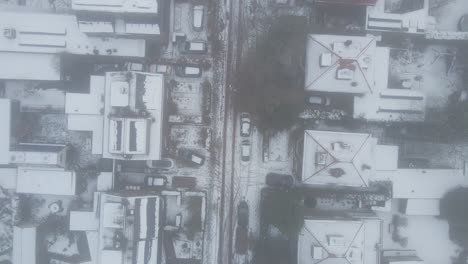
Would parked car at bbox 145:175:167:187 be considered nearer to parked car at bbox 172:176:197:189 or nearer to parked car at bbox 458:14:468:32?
parked car at bbox 172:176:197:189

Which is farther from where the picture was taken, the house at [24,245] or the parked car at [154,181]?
the parked car at [154,181]

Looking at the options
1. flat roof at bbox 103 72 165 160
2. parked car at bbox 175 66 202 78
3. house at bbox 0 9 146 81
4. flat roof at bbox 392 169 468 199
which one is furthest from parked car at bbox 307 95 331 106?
Answer: house at bbox 0 9 146 81

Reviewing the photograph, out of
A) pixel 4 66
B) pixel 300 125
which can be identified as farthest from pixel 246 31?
pixel 4 66

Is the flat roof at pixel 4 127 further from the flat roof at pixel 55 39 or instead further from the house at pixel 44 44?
the flat roof at pixel 55 39

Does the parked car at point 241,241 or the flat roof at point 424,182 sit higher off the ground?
the flat roof at point 424,182

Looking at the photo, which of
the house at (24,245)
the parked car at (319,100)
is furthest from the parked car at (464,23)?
the house at (24,245)

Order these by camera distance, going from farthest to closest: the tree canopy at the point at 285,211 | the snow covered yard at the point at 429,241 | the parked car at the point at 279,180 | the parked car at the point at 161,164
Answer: the snow covered yard at the point at 429,241
the parked car at the point at 161,164
the parked car at the point at 279,180
the tree canopy at the point at 285,211

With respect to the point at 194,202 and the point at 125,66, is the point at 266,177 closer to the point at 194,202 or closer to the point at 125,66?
the point at 194,202

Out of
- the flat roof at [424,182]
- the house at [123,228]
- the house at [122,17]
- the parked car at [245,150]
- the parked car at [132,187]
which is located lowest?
the house at [123,228]
